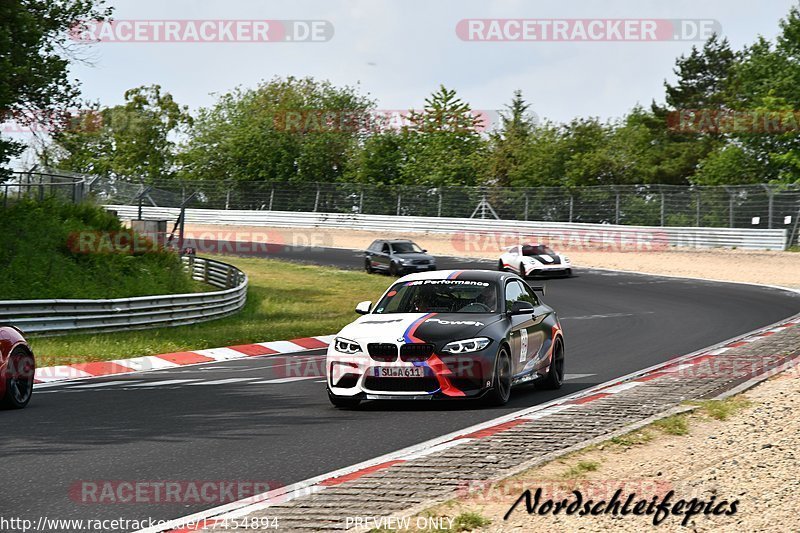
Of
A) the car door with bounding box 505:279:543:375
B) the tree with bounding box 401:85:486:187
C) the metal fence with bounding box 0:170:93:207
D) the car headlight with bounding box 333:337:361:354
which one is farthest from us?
the tree with bounding box 401:85:486:187

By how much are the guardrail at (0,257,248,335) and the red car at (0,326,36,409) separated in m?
8.10

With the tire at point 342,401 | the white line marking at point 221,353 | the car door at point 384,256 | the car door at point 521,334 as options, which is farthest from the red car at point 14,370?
the car door at point 384,256

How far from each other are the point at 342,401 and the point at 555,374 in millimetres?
2950

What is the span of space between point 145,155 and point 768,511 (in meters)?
112

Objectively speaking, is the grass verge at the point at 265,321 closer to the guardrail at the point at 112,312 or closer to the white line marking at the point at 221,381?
the guardrail at the point at 112,312

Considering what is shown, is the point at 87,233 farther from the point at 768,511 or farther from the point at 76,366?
the point at 768,511

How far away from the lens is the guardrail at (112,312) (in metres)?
20.7

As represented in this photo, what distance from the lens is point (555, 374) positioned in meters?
13.5

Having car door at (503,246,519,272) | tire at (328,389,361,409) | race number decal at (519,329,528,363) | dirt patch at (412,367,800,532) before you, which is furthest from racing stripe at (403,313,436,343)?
car door at (503,246,519,272)

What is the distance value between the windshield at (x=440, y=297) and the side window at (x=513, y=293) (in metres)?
0.18

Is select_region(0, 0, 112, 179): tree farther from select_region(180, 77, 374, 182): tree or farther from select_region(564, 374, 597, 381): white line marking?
select_region(180, 77, 374, 182): tree

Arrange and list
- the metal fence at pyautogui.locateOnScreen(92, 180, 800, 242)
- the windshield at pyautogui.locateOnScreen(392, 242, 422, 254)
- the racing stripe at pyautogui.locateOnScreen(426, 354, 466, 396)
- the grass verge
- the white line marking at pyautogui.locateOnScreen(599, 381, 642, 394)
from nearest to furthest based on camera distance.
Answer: the racing stripe at pyautogui.locateOnScreen(426, 354, 466, 396) < the white line marking at pyautogui.locateOnScreen(599, 381, 642, 394) < the grass verge < the windshield at pyautogui.locateOnScreen(392, 242, 422, 254) < the metal fence at pyautogui.locateOnScreen(92, 180, 800, 242)

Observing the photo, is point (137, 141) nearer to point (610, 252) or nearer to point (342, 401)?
point (610, 252)

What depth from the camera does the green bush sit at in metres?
26.0
